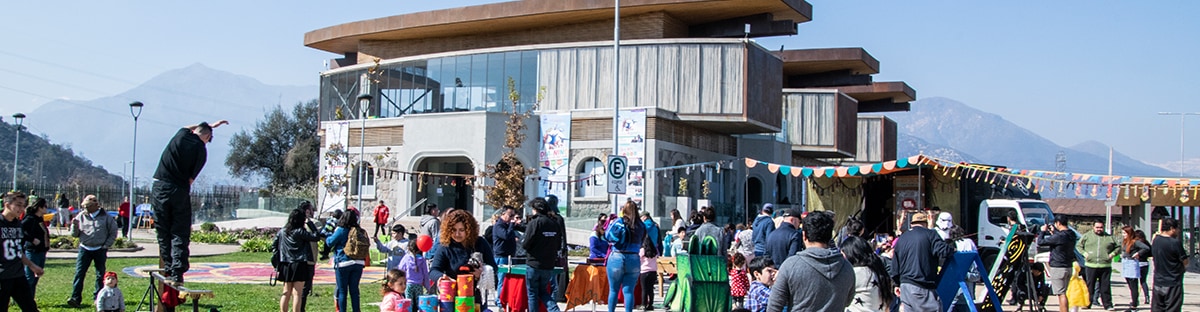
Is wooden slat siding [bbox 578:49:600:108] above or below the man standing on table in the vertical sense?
above

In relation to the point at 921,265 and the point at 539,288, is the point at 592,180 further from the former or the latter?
the point at 921,265

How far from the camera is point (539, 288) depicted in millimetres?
11172

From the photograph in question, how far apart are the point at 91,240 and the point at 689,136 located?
26.4 meters

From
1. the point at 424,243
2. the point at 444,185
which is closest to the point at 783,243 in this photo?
the point at 424,243

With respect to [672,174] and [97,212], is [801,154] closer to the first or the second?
[672,174]

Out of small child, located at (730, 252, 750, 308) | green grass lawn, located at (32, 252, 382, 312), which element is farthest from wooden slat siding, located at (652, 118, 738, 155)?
small child, located at (730, 252, 750, 308)

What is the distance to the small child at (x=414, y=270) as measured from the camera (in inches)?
416

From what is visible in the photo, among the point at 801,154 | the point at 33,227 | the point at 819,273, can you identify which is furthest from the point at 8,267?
the point at 801,154

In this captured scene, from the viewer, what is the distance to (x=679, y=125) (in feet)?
119

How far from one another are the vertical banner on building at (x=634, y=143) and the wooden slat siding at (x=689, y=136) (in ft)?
0.96

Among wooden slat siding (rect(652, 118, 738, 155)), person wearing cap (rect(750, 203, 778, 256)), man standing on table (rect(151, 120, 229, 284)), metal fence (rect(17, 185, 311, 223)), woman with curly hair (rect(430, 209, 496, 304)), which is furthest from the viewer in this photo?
metal fence (rect(17, 185, 311, 223))

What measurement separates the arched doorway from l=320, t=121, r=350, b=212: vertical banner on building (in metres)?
2.80

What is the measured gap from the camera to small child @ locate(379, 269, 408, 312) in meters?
9.31

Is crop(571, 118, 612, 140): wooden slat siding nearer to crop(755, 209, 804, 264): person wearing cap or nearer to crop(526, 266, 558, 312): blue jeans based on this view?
crop(755, 209, 804, 264): person wearing cap
